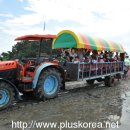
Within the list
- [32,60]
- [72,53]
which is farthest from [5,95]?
[72,53]

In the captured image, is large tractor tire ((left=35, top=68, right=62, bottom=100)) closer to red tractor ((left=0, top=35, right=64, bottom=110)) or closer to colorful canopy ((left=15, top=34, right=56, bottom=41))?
red tractor ((left=0, top=35, right=64, bottom=110))

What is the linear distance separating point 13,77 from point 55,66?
1753mm

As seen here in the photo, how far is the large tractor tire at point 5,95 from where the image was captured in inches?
333

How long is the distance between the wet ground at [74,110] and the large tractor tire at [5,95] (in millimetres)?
199

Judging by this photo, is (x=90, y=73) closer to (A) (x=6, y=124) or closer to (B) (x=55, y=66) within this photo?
(B) (x=55, y=66)

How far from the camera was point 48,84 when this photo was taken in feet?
33.9

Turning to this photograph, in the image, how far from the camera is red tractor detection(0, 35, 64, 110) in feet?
28.2

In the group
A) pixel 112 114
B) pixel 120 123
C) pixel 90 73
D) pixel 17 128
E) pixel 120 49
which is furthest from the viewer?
pixel 120 49

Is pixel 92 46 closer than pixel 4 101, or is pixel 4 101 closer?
pixel 4 101

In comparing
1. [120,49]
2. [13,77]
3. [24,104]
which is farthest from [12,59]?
[120,49]

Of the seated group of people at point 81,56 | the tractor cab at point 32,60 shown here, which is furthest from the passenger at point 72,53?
the tractor cab at point 32,60

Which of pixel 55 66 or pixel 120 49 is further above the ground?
pixel 120 49

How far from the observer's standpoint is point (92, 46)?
1295 cm

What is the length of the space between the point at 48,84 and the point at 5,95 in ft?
6.94
